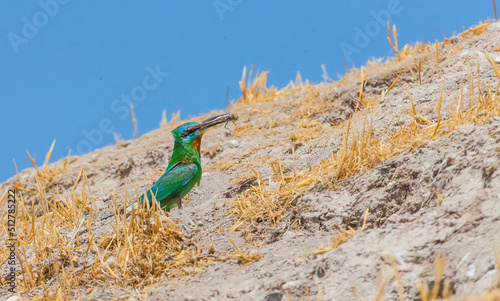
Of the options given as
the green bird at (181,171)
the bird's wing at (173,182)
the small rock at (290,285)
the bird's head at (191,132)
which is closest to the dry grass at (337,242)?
the small rock at (290,285)

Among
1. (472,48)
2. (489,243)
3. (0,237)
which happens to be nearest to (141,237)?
(489,243)

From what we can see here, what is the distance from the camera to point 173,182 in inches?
226

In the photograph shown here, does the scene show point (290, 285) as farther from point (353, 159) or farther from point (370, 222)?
point (353, 159)

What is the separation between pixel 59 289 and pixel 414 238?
2.64 metres

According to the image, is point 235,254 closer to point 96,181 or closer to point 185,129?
point 185,129

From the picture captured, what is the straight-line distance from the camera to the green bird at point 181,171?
5750 millimetres

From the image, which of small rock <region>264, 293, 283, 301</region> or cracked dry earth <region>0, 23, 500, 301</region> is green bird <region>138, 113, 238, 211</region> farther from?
small rock <region>264, 293, 283, 301</region>

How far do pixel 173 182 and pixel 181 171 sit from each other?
148mm

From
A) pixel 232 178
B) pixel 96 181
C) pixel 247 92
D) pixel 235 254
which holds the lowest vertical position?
pixel 235 254

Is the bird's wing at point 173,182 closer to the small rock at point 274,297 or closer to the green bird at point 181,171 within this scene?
the green bird at point 181,171

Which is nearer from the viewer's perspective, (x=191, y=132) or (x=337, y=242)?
(x=337, y=242)

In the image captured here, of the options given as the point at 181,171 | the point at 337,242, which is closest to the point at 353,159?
the point at 337,242

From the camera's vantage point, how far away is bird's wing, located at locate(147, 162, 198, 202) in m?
5.73

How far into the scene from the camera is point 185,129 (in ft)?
19.9
